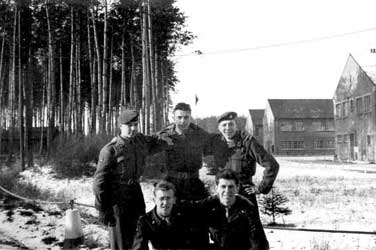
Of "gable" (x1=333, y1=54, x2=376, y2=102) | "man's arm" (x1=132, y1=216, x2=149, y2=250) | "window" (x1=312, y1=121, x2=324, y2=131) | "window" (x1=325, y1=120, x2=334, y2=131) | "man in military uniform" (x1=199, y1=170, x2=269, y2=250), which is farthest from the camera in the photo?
"window" (x1=325, y1=120, x2=334, y2=131)

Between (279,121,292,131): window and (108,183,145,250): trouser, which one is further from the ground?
(279,121,292,131): window

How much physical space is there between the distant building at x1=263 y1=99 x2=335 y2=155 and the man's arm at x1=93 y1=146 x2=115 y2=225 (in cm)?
4491

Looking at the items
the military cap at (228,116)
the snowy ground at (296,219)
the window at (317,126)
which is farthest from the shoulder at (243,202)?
the window at (317,126)

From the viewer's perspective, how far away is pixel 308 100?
5131 cm

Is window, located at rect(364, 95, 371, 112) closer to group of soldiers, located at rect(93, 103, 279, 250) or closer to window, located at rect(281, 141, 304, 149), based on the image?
window, located at rect(281, 141, 304, 149)

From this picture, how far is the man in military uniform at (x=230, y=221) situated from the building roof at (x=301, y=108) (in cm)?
4602

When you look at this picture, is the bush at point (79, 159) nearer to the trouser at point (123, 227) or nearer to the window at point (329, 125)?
the trouser at point (123, 227)

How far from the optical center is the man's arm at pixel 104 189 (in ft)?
13.8

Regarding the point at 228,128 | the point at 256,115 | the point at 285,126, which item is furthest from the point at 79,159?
the point at 256,115

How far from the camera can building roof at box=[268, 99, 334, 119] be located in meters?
48.9

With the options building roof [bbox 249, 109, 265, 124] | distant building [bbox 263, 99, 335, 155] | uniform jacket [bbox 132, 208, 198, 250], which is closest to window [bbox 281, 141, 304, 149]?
distant building [bbox 263, 99, 335, 155]

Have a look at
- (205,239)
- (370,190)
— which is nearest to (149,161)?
(370,190)

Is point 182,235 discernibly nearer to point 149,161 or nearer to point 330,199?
point 330,199

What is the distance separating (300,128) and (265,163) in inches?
1817
